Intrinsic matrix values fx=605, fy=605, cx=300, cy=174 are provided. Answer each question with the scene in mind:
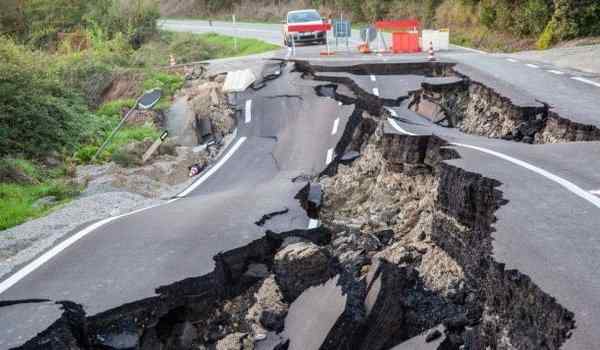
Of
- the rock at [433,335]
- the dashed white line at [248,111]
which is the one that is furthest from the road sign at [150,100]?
the rock at [433,335]

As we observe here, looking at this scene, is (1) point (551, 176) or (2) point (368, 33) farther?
(2) point (368, 33)

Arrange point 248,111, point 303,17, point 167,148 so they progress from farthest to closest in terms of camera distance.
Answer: point 303,17
point 248,111
point 167,148

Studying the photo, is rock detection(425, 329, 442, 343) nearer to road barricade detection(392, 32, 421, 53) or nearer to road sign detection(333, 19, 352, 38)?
road barricade detection(392, 32, 421, 53)

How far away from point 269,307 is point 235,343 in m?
0.68

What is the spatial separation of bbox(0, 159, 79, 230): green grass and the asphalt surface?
9.40 ft

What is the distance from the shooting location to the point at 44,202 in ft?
41.0

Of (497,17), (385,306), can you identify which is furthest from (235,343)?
(497,17)

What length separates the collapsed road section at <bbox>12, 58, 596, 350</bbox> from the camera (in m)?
5.64

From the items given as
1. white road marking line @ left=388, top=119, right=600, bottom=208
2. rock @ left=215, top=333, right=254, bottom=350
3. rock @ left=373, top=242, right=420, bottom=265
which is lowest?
rock @ left=215, top=333, right=254, bottom=350

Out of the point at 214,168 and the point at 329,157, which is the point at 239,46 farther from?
the point at 329,157

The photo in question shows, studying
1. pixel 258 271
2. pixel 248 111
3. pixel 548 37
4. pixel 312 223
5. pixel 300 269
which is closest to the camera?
pixel 300 269

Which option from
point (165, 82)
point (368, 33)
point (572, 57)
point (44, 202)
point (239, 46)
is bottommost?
point (44, 202)

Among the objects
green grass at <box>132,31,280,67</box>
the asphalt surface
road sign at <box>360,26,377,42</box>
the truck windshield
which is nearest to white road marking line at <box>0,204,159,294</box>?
the asphalt surface

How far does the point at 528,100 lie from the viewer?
12266 mm
